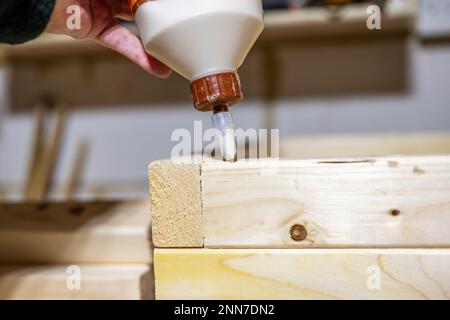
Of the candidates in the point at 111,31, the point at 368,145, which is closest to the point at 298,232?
the point at 111,31

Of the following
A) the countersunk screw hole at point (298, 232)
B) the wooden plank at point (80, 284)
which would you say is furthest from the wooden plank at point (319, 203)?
the wooden plank at point (80, 284)

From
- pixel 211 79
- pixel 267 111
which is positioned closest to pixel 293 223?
pixel 211 79

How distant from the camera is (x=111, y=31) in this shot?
70cm

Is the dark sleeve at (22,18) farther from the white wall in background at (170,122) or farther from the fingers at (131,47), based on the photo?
the white wall in background at (170,122)

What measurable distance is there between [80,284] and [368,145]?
0.89 m

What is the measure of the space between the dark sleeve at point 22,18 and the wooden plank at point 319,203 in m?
0.23

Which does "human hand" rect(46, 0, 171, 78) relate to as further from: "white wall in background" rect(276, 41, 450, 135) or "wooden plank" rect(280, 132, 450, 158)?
"white wall in background" rect(276, 41, 450, 135)

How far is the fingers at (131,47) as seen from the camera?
67 cm

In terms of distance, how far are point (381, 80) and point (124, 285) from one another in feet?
3.56

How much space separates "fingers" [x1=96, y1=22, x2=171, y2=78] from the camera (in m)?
0.67

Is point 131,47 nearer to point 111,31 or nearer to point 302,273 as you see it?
point 111,31

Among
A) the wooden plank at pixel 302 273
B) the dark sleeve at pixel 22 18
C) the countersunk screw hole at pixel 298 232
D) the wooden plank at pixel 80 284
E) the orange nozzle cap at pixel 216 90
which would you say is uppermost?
the dark sleeve at pixel 22 18

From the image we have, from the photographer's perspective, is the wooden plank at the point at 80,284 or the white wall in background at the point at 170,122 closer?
the wooden plank at the point at 80,284
